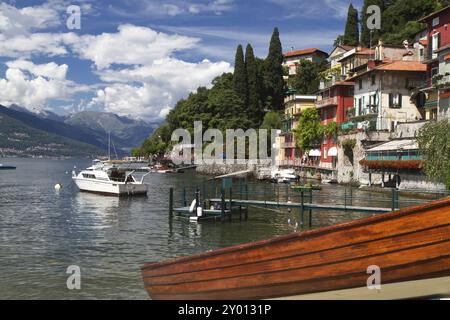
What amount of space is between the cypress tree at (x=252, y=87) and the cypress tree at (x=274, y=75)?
2.96 metres

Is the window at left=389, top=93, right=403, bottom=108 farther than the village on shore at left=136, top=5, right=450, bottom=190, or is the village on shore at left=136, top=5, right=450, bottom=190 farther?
the window at left=389, top=93, right=403, bottom=108

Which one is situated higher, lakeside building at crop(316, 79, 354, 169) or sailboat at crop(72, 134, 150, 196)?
lakeside building at crop(316, 79, 354, 169)

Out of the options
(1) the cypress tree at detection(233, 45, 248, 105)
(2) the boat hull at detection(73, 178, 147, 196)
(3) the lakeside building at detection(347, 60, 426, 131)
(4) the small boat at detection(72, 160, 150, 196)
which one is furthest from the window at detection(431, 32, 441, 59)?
(1) the cypress tree at detection(233, 45, 248, 105)

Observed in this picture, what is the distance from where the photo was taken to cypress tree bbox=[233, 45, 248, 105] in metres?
114

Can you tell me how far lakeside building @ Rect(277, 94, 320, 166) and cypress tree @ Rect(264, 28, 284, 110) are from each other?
18.1 meters

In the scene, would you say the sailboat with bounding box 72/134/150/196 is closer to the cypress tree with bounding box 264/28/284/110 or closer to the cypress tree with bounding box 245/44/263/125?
the cypress tree with bounding box 245/44/263/125

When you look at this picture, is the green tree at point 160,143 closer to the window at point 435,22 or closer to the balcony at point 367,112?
the balcony at point 367,112

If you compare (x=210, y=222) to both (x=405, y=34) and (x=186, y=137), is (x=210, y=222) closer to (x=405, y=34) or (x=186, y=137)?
(x=405, y=34)

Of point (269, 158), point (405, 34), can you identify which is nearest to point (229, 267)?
point (405, 34)

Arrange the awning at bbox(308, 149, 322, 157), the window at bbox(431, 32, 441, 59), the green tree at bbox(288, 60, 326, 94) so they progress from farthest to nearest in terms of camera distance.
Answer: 1. the green tree at bbox(288, 60, 326, 94)
2. the awning at bbox(308, 149, 322, 157)
3. the window at bbox(431, 32, 441, 59)

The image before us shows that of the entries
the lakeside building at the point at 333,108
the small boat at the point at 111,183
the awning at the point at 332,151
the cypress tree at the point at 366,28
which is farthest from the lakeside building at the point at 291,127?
the small boat at the point at 111,183

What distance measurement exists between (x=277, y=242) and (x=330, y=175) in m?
62.1

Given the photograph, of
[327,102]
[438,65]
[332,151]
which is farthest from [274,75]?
[438,65]

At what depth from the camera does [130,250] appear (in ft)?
77.9
